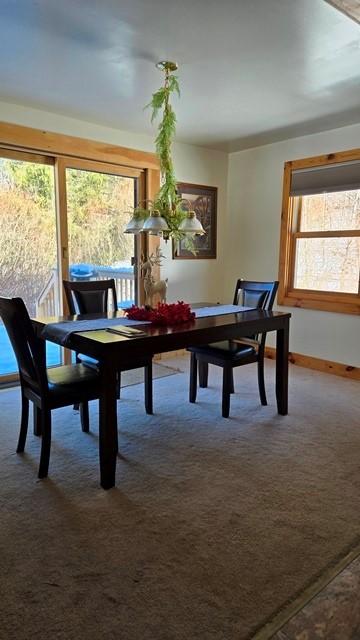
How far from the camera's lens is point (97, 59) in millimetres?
2539

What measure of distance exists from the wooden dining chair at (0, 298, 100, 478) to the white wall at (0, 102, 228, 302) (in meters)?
2.25

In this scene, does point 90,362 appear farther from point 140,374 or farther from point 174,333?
point 140,374

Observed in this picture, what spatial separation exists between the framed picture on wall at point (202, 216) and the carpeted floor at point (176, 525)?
88.1 inches

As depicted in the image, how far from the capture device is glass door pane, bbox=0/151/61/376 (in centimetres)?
361

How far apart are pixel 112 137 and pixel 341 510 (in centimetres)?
366

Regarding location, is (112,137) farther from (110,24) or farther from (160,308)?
(160,308)

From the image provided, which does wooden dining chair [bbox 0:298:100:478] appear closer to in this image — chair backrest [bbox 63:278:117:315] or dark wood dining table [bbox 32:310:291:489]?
dark wood dining table [bbox 32:310:291:489]

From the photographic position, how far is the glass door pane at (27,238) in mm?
3607

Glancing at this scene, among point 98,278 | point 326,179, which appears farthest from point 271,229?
point 98,278

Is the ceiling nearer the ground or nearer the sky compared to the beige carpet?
nearer the sky

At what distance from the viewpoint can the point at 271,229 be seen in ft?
15.3

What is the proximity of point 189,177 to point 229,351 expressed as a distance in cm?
246

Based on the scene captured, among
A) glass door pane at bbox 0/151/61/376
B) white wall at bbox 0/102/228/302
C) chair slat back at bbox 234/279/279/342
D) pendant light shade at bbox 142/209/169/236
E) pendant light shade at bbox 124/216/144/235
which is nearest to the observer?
pendant light shade at bbox 142/209/169/236

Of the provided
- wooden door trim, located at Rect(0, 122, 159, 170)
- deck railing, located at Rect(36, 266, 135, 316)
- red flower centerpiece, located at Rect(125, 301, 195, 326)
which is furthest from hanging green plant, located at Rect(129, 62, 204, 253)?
deck railing, located at Rect(36, 266, 135, 316)
